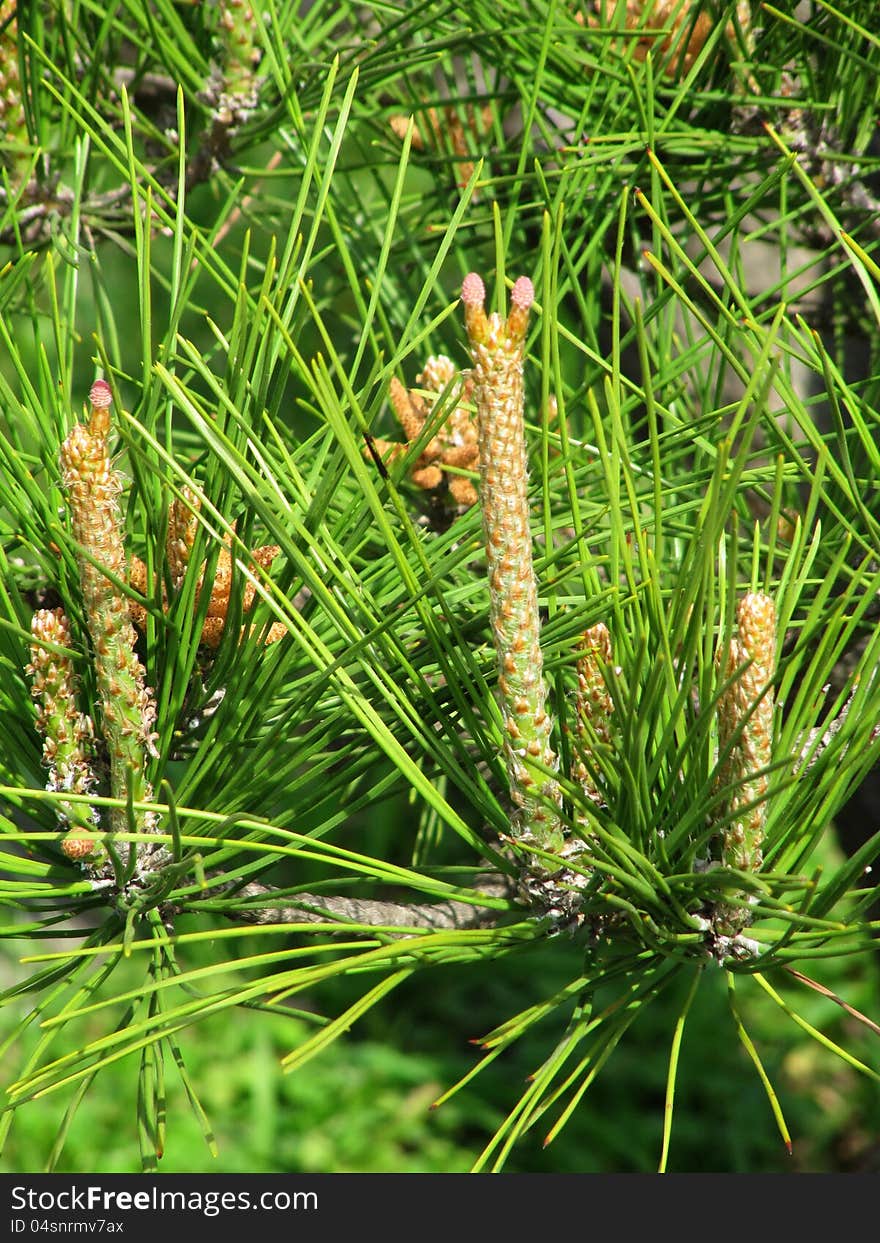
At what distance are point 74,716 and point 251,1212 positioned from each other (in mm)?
387

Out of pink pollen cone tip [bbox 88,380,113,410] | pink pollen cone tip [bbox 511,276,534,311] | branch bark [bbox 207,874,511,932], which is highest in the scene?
pink pollen cone tip [bbox 88,380,113,410]

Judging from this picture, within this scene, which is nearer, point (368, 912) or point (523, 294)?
point (523, 294)

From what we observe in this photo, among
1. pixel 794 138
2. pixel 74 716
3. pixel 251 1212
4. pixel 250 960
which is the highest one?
pixel 794 138

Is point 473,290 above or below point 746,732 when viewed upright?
above

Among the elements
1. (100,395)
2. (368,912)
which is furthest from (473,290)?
(368,912)

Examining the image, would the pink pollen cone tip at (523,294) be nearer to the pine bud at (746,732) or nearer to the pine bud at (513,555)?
the pine bud at (513,555)

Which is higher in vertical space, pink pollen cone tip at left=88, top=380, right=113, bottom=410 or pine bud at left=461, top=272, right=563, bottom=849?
pink pollen cone tip at left=88, top=380, right=113, bottom=410

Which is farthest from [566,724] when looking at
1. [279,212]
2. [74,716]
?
[279,212]

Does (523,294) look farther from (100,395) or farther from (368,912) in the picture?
(368,912)

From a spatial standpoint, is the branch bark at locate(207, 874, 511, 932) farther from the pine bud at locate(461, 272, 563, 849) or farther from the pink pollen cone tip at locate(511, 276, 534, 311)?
the pink pollen cone tip at locate(511, 276, 534, 311)

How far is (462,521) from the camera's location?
0.49m

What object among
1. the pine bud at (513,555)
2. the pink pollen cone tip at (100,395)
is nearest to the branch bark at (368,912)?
the pine bud at (513,555)

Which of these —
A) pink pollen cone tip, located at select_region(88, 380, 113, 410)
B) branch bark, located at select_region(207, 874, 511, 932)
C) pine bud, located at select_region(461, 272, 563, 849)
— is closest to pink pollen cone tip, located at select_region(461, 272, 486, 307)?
pine bud, located at select_region(461, 272, 563, 849)

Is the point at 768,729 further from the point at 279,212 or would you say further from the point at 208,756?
the point at 279,212
